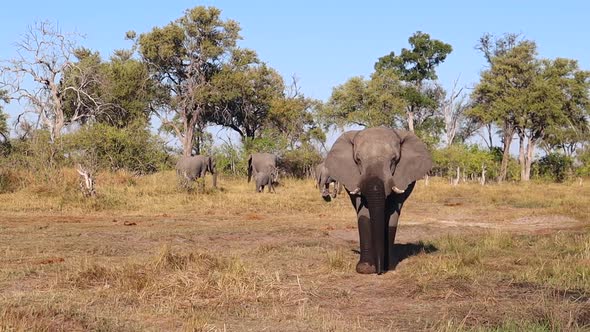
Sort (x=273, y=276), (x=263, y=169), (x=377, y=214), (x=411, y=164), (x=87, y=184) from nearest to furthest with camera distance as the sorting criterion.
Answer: (x=273, y=276) → (x=377, y=214) → (x=411, y=164) → (x=87, y=184) → (x=263, y=169)

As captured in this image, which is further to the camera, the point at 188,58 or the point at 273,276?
the point at 188,58

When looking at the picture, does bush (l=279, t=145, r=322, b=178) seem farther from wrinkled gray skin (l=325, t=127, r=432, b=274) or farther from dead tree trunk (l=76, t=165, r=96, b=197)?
wrinkled gray skin (l=325, t=127, r=432, b=274)

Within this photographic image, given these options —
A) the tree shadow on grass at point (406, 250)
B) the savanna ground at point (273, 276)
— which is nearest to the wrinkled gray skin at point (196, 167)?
the savanna ground at point (273, 276)

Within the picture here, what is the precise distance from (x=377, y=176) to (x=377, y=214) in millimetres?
508

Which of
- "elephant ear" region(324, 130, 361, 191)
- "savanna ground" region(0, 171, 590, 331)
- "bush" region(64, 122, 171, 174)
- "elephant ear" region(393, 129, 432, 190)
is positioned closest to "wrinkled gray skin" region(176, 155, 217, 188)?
"bush" region(64, 122, 171, 174)

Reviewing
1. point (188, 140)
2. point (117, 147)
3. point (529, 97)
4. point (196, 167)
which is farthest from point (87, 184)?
point (529, 97)

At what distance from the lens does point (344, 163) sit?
9625 millimetres

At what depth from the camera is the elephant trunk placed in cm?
867

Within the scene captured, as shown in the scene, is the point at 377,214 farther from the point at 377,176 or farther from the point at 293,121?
the point at 293,121

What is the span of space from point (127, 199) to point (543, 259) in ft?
41.0

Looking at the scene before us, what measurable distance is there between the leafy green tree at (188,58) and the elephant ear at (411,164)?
31.3 meters

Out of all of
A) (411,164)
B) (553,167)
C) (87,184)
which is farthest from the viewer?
(553,167)

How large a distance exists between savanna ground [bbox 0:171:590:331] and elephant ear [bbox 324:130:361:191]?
3.58 ft

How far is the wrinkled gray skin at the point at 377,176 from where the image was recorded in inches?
345
